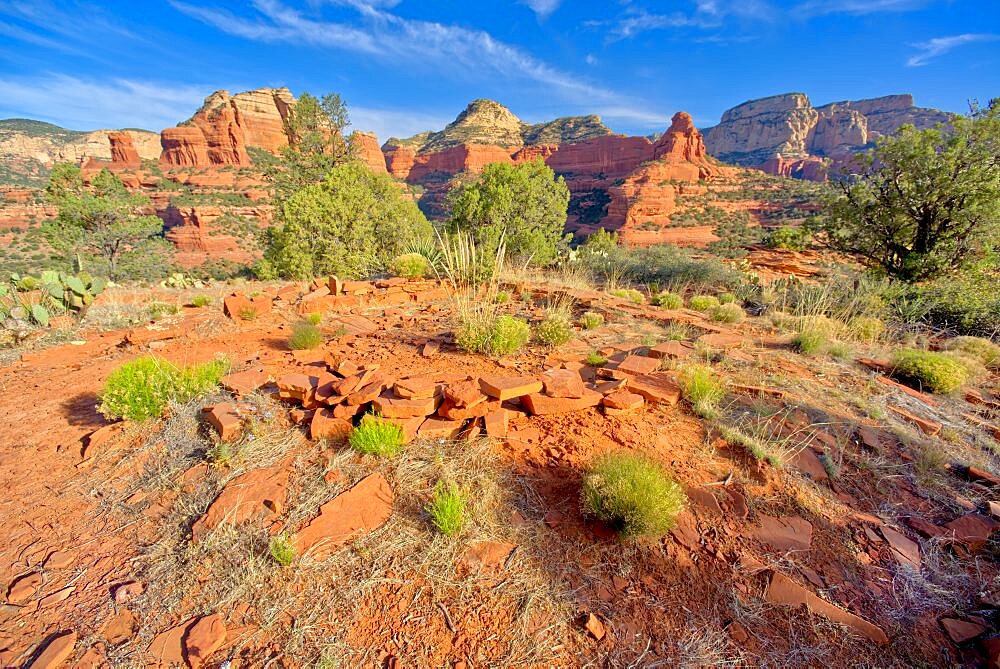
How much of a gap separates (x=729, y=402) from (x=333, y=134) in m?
26.3

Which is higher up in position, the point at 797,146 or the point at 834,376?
the point at 797,146

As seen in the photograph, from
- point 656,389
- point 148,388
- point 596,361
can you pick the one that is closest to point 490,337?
point 596,361

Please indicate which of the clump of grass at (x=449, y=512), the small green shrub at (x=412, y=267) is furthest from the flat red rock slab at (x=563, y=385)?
the small green shrub at (x=412, y=267)

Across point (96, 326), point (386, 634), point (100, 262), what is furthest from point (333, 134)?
point (386, 634)

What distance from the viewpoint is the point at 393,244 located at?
14055 mm

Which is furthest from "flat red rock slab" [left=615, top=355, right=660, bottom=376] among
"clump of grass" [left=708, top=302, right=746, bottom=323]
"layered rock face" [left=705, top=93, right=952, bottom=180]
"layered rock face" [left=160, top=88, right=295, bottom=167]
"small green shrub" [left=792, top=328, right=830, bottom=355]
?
"layered rock face" [left=705, top=93, right=952, bottom=180]

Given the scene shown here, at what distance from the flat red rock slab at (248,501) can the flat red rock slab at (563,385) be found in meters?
2.01

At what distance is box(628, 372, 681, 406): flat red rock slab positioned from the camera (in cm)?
346

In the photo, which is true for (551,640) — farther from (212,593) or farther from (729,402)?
(729,402)

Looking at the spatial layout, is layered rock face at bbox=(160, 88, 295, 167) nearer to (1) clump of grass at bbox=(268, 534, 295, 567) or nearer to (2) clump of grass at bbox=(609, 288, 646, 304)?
(2) clump of grass at bbox=(609, 288, 646, 304)

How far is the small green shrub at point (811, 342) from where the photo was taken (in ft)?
16.5

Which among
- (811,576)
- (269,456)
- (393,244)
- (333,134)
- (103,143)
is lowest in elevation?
(811,576)

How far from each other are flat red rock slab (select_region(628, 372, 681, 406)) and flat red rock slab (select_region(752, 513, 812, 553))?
1.17m

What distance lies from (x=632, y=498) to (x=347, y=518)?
1.67 m
